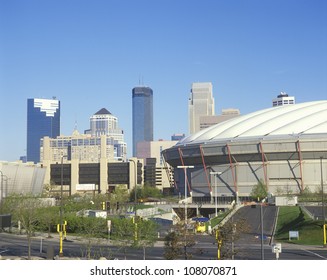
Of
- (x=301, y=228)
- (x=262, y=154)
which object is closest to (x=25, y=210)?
(x=301, y=228)

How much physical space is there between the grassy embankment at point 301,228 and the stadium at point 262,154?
3124 centimetres

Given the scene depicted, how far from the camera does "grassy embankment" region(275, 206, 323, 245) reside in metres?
43.2

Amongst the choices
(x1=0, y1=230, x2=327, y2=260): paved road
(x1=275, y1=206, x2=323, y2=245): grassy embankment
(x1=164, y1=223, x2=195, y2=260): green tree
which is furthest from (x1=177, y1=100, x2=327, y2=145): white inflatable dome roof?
(x1=164, y1=223, x2=195, y2=260): green tree

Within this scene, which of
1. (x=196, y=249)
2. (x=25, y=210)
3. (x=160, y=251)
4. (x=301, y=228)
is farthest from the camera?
(x=25, y=210)

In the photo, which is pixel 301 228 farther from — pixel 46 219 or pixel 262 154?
pixel 262 154

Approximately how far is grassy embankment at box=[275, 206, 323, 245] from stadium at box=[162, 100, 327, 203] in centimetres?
3124

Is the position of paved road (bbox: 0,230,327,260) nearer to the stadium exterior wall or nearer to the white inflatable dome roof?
A: the stadium exterior wall

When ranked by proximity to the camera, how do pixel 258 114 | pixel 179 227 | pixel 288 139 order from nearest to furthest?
pixel 179 227 < pixel 288 139 < pixel 258 114

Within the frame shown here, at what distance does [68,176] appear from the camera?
173m

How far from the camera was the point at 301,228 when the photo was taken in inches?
1879

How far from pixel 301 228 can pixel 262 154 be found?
45.3 meters
